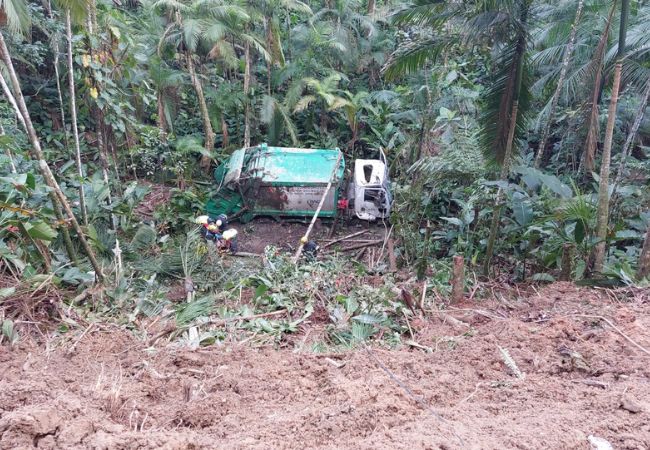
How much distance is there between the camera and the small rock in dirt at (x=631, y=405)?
2248 millimetres

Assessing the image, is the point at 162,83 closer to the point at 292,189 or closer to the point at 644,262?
the point at 292,189

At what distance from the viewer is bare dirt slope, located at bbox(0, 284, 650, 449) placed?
2.18m

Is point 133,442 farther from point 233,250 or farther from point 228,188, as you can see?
point 228,188

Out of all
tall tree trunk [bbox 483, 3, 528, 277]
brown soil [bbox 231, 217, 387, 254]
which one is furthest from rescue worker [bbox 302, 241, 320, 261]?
tall tree trunk [bbox 483, 3, 528, 277]

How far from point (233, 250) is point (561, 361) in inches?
279

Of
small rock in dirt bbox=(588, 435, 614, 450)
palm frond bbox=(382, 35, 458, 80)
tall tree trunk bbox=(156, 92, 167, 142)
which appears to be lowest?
small rock in dirt bbox=(588, 435, 614, 450)

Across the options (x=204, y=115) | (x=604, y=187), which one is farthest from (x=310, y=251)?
(x=204, y=115)

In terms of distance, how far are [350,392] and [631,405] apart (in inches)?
57.0

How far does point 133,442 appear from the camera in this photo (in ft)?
6.99

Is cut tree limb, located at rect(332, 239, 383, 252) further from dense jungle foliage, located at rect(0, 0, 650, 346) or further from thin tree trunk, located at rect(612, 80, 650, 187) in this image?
thin tree trunk, located at rect(612, 80, 650, 187)

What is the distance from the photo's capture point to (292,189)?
10.7m

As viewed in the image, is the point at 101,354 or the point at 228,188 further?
the point at 228,188

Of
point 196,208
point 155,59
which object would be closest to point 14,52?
point 155,59

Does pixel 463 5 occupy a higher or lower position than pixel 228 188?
higher
